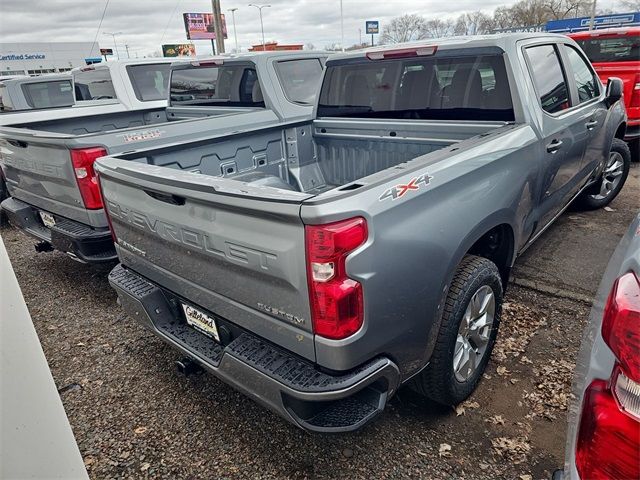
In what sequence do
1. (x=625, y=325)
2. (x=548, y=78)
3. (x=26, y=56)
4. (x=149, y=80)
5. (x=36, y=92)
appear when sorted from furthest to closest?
(x=26, y=56)
(x=36, y=92)
(x=149, y=80)
(x=548, y=78)
(x=625, y=325)

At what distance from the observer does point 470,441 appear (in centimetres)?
241

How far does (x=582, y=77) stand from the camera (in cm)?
422

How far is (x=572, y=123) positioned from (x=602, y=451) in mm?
3174

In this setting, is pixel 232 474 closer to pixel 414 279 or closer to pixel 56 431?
pixel 56 431

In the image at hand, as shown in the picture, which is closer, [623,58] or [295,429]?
[295,429]

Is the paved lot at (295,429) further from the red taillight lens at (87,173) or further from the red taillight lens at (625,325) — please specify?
the red taillight lens at (625,325)

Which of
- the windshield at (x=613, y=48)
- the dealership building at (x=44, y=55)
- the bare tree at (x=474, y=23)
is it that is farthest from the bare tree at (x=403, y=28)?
the windshield at (x=613, y=48)

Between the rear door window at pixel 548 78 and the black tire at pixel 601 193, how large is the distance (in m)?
2.10

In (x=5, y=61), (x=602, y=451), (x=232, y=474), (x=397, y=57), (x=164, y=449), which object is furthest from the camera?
(x=5, y=61)

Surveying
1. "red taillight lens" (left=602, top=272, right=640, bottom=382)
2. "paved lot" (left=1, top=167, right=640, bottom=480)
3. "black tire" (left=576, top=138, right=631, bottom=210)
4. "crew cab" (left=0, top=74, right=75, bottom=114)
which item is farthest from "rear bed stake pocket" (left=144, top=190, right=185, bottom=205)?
"crew cab" (left=0, top=74, right=75, bottom=114)

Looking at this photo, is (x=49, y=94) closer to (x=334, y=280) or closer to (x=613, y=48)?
(x=334, y=280)

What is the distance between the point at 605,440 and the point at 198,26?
2044 inches

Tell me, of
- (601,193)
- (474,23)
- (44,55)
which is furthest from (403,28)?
(601,193)

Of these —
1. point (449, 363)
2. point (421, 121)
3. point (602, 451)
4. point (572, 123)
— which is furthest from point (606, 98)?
point (602, 451)
